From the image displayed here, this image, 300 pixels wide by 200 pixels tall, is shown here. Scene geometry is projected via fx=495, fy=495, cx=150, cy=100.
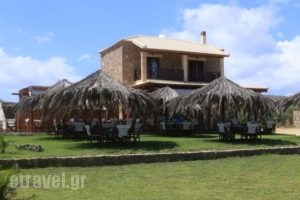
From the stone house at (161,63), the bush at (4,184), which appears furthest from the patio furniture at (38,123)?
the bush at (4,184)

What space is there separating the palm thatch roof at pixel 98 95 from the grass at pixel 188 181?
485 centimetres

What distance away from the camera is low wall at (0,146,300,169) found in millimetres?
14516

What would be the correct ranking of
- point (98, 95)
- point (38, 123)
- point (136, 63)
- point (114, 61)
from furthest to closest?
point (114, 61)
point (136, 63)
point (38, 123)
point (98, 95)

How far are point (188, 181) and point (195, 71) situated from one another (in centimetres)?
2752

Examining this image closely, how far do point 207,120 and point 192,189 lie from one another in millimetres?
24787

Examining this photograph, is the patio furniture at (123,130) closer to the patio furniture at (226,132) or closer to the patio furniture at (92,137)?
the patio furniture at (92,137)

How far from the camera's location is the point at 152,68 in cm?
3703

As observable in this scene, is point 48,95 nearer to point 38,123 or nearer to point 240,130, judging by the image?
point 38,123

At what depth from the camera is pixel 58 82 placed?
26672 mm

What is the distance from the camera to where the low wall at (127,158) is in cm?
1452

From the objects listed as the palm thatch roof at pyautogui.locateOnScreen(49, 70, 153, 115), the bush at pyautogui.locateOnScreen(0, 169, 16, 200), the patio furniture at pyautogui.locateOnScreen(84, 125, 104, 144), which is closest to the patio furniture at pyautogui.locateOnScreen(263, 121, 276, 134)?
the palm thatch roof at pyautogui.locateOnScreen(49, 70, 153, 115)

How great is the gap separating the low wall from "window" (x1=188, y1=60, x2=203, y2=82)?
2019 centimetres

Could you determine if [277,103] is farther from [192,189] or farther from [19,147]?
[192,189]

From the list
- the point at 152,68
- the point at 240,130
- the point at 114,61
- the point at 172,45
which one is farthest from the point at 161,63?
the point at 240,130
